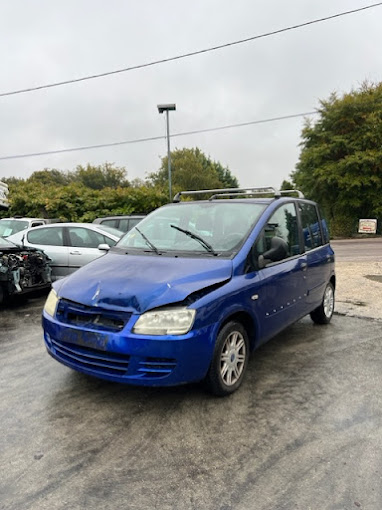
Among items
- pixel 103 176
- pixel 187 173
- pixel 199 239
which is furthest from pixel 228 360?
pixel 103 176

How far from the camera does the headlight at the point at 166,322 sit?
2.94 m

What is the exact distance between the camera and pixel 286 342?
16.0 ft

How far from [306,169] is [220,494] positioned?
2970cm

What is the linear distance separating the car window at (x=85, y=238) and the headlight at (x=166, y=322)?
5.50 metres

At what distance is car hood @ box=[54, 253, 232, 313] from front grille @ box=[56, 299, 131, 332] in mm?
46

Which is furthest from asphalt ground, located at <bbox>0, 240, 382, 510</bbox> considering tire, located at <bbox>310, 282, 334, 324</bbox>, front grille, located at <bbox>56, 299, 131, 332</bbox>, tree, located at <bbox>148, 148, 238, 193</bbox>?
tree, located at <bbox>148, 148, 238, 193</bbox>

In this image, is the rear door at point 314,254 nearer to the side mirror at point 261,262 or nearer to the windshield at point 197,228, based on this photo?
the windshield at point 197,228

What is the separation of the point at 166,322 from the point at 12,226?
1188cm

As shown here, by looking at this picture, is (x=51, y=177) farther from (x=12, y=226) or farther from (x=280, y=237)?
(x=280, y=237)

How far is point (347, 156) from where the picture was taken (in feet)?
88.9

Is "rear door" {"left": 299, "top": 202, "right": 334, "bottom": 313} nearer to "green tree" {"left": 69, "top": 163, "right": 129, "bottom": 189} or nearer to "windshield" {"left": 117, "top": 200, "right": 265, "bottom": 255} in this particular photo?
"windshield" {"left": 117, "top": 200, "right": 265, "bottom": 255}

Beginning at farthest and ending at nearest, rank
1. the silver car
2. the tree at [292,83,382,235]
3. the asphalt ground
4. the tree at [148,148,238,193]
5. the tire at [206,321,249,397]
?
1. the tree at [148,148,238,193]
2. the tree at [292,83,382,235]
3. the silver car
4. the tire at [206,321,249,397]
5. the asphalt ground

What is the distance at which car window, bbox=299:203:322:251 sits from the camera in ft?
16.0

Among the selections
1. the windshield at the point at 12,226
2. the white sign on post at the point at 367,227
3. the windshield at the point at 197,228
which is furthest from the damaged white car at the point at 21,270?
the white sign on post at the point at 367,227
